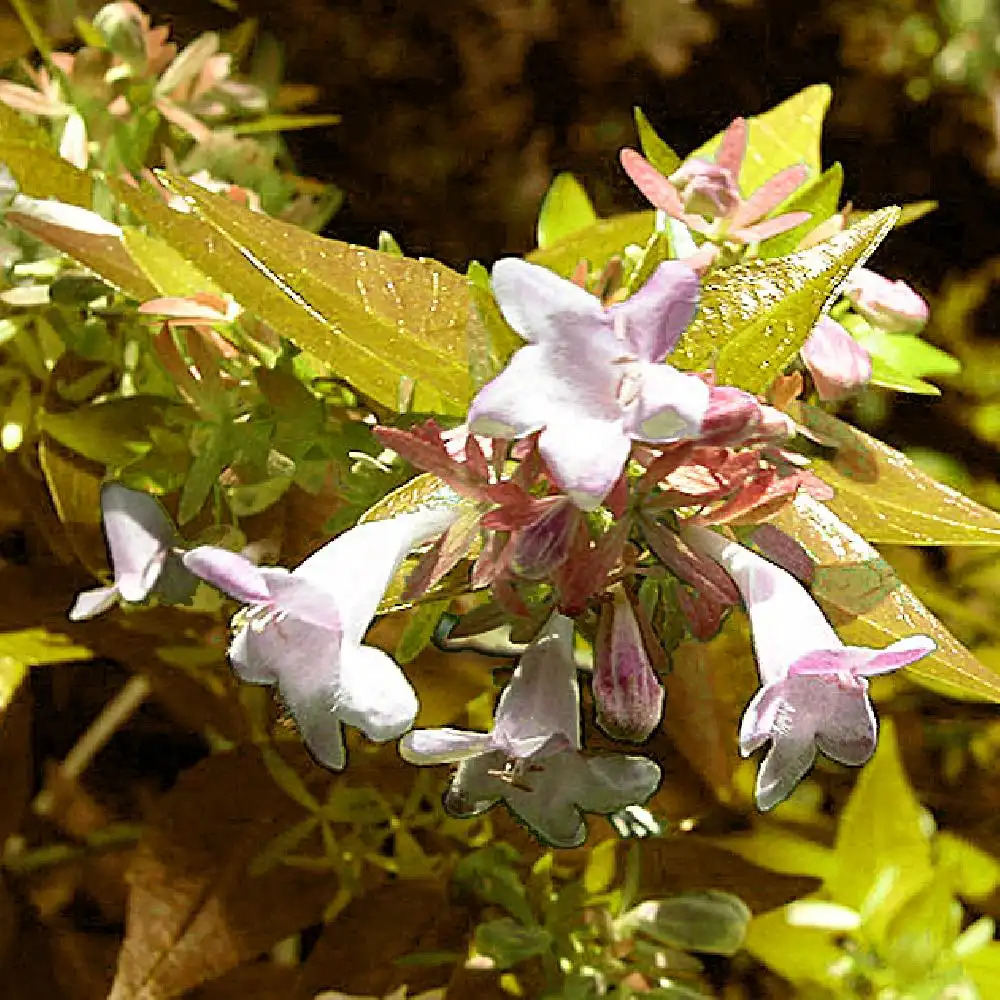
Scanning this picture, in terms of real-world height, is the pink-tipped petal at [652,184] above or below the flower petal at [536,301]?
below

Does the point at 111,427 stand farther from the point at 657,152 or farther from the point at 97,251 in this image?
the point at 657,152

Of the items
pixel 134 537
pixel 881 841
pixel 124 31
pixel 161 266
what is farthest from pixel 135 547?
pixel 881 841

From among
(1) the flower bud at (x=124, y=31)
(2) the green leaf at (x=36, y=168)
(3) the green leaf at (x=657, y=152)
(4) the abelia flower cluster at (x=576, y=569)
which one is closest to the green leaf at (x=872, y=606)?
(4) the abelia flower cluster at (x=576, y=569)

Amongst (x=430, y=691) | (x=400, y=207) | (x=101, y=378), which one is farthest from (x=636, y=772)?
(x=400, y=207)

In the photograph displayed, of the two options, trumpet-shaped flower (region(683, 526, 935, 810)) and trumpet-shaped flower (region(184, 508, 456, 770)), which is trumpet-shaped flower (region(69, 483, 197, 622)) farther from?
trumpet-shaped flower (region(683, 526, 935, 810))

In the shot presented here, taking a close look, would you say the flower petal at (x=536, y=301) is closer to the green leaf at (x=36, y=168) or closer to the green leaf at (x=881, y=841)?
the green leaf at (x=36, y=168)

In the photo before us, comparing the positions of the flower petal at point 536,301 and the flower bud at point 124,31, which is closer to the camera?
the flower petal at point 536,301

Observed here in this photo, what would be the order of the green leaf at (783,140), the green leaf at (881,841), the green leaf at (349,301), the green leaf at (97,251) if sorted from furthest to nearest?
the green leaf at (881,841) < the green leaf at (783,140) < the green leaf at (97,251) < the green leaf at (349,301)
